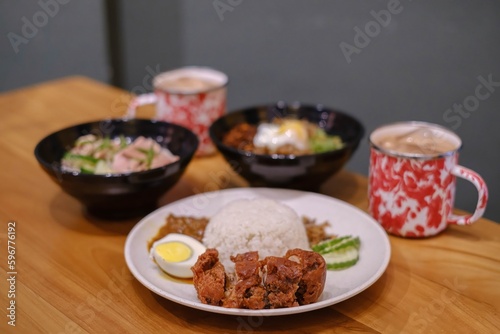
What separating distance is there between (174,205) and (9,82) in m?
2.71

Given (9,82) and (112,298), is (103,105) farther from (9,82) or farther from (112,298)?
(9,82)

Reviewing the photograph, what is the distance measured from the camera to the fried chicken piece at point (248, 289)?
1.11m

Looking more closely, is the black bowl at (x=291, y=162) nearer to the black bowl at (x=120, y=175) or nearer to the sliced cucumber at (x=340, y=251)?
the black bowl at (x=120, y=175)

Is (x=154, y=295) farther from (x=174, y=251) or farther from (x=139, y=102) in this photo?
(x=139, y=102)

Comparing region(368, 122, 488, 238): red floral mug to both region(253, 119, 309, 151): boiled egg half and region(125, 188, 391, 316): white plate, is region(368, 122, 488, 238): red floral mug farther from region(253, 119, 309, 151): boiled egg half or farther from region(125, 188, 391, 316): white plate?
region(253, 119, 309, 151): boiled egg half

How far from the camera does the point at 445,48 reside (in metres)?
2.51

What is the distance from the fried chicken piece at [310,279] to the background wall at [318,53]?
1.60m

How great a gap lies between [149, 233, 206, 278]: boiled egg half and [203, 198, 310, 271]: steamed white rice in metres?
0.04

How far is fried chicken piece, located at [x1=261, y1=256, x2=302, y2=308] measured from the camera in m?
1.11

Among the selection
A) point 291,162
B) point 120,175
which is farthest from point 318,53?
Answer: point 120,175
